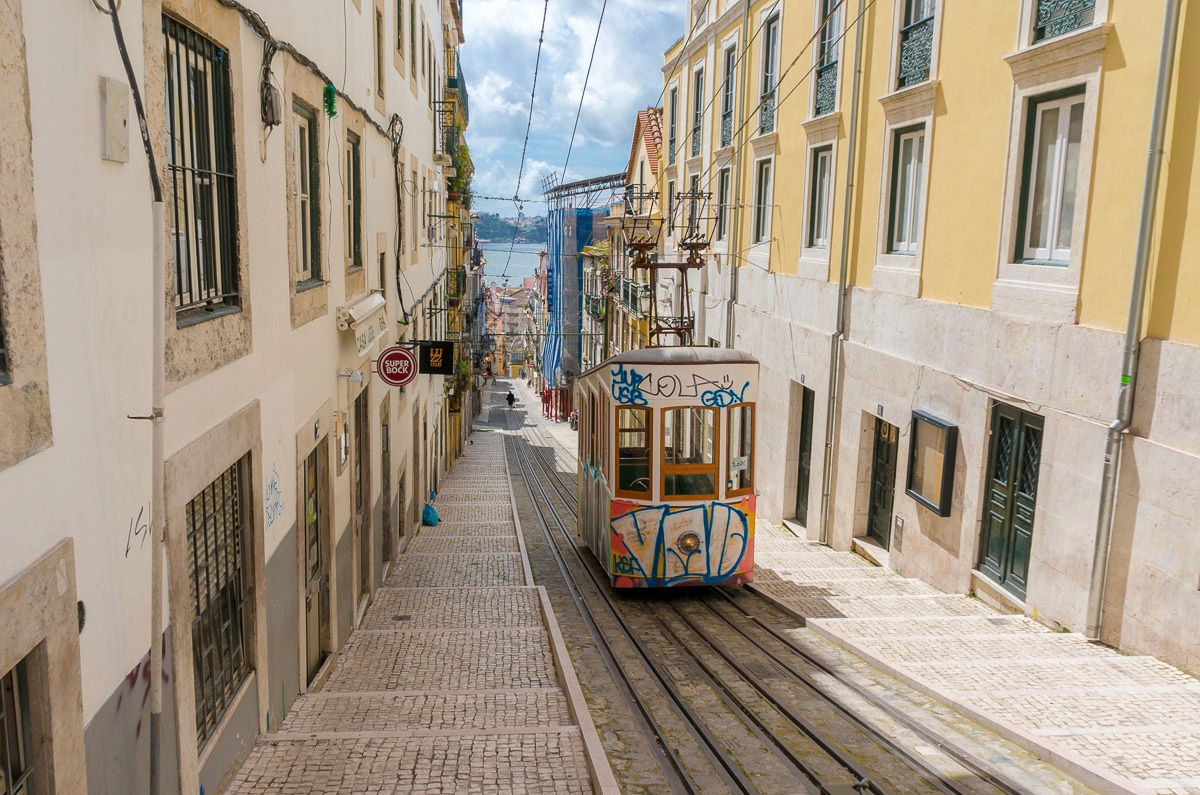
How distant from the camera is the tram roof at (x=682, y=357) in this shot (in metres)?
9.53

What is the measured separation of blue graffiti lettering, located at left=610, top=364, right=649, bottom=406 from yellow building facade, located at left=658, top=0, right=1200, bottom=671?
3362 mm

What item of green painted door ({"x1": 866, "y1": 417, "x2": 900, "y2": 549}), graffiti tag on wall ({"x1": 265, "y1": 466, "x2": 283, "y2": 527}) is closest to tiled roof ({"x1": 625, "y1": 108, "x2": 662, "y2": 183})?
green painted door ({"x1": 866, "y1": 417, "x2": 900, "y2": 549})

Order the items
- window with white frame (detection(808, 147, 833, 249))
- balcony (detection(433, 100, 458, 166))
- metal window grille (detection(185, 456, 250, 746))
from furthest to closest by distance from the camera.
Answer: balcony (detection(433, 100, 458, 166)) → window with white frame (detection(808, 147, 833, 249)) → metal window grille (detection(185, 456, 250, 746))

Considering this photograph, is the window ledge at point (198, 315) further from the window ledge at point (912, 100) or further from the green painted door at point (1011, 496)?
the window ledge at point (912, 100)

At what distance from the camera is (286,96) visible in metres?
6.52

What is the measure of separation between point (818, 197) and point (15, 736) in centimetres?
1363

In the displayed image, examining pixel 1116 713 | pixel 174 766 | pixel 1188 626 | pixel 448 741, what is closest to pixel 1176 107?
pixel 1188 626

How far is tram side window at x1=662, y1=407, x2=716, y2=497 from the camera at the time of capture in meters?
9.76

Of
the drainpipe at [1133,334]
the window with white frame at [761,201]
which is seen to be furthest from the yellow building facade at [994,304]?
the window with white frame at [761,201]

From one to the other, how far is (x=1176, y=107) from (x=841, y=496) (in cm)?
727

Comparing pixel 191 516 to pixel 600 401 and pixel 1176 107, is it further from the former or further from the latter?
pixel 1176 107

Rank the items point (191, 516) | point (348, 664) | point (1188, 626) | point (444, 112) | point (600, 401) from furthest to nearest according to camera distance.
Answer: point (444, 112)
point (600, 401)
point (348, 664)
point (1188, 626)
point (191, 516)

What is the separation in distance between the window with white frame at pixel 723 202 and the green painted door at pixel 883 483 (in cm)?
821

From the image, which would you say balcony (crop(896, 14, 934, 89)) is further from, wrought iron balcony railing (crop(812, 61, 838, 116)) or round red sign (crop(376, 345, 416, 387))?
round red sign (crop(376, 345, 416, 387))
